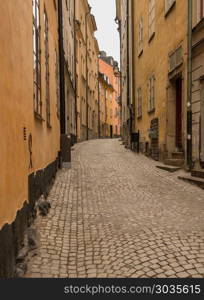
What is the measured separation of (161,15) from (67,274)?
9.98 m

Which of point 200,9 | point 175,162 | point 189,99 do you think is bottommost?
point 175,162

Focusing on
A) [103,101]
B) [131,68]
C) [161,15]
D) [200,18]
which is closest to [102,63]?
[103,101]

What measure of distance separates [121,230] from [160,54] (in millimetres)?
8355

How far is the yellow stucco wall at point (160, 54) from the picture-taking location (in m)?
9.02

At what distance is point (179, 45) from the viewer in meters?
9.16

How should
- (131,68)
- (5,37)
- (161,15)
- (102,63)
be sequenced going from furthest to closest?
(102,63) < (131,68) < (161,15) < (5,37)

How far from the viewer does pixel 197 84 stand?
7.96 meters

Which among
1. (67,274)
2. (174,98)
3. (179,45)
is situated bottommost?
(67,274)

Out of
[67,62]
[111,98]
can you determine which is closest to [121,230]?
[67,62]

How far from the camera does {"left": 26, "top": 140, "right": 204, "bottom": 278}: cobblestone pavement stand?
126 inches

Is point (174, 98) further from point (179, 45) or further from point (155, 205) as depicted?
point (155, 205)

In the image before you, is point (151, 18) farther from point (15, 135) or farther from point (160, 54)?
point (15, 135)

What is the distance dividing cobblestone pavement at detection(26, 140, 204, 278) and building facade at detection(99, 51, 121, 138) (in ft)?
113

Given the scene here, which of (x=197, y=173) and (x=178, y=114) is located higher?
(x=178, y=114)
